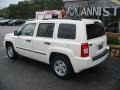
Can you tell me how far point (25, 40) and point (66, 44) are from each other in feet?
7.03

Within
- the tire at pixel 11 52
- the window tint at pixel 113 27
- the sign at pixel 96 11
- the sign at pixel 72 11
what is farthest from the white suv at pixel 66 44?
the sign at pixel 72 11

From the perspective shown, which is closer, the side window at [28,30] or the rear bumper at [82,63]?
the rear bumper at [82,63]

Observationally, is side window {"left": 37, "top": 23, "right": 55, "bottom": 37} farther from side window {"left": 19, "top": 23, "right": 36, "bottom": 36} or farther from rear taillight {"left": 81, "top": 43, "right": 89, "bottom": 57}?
rear taillight {"left": 81, "top": 43, "right": 89, "bottom": 57}

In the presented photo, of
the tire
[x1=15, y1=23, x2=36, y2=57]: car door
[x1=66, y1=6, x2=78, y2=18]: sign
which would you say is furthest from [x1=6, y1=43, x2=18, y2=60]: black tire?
[x1=66, y1=6, x2=78, y2=18]: sign

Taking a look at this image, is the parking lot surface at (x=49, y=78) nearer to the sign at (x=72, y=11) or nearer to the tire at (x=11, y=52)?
the tire at (x=11, y=52)

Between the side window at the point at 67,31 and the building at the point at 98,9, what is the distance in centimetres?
731

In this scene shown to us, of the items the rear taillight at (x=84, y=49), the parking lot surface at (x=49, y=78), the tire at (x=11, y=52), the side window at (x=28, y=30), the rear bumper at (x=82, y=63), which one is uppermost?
the side window at (x=28, y=30)

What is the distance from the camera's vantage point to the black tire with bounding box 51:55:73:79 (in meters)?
6.06

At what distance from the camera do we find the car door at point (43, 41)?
6.52 m

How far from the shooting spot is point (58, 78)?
6.47m

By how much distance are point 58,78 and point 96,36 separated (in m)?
1.75

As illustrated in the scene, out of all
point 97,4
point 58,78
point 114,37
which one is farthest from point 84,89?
point 97,4

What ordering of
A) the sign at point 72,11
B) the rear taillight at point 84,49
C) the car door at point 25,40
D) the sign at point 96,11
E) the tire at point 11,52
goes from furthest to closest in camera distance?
the sign at point 72,11 → the sign at point 96,11 → the tire at point 11,52 → the car door at point 25,40 → the rear taillight at point 84,49

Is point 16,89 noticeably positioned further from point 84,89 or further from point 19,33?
point 19,33
